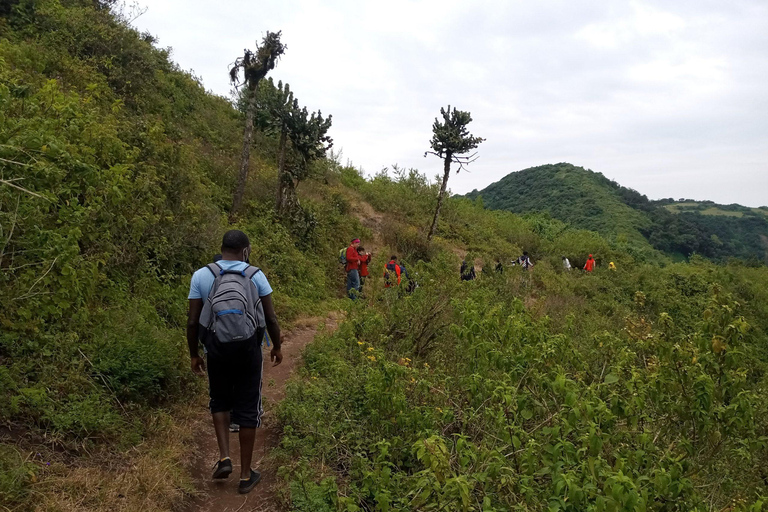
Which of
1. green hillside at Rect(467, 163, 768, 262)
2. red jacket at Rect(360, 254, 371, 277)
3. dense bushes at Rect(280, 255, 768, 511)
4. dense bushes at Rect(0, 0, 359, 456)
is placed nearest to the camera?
dense bushes at Rect(280, 255, 768, 511)

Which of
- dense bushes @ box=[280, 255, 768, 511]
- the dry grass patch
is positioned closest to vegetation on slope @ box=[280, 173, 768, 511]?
dense bushes @ box=[280, 255, 768, 511]

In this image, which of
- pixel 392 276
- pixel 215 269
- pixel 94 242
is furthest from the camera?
pixel 392 276

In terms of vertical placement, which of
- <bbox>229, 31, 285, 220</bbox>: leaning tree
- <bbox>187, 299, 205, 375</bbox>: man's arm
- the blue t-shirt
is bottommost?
<bbox>187, 299, 205, 375</bbox>: man's arm

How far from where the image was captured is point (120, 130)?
26.9 feet

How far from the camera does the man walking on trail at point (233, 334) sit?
303 cm

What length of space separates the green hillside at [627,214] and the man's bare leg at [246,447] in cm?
2986

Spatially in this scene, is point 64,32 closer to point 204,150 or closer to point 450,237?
point 204,150

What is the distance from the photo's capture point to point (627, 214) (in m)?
47.2

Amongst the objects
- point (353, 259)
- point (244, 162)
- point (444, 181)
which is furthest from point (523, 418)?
point (444, 181)

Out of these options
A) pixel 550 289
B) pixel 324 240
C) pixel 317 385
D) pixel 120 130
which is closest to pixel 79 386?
pixel 317 385

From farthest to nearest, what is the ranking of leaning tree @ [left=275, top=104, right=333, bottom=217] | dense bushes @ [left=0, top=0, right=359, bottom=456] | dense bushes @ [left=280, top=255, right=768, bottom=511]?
leaning tree @ [left=275, top=104, right=333, bottom=217] → dense bushes @ [left=0, top=0, right=359, bottom=456] → dense bushes @ [left=280, top=255, right=768, bottom=511]

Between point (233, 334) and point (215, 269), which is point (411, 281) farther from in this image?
point (233, 334)

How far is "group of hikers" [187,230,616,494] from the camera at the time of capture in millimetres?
3033

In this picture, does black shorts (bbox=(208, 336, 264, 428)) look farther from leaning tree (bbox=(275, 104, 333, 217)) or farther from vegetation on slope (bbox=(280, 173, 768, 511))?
leaning tree (bbox=(275, 104, 333, 217))
